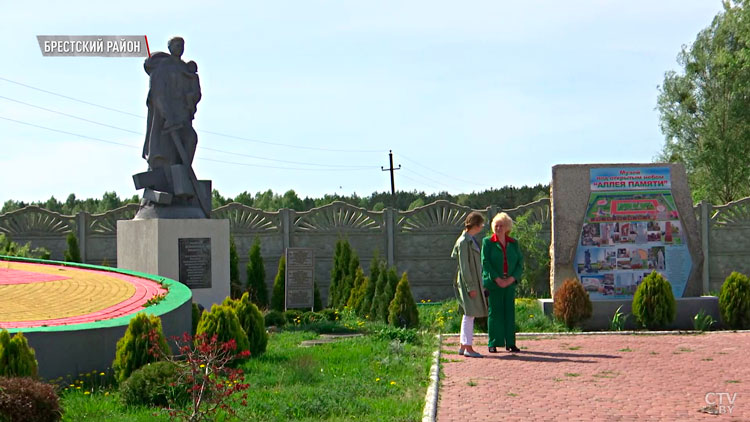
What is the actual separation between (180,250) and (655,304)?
738cm

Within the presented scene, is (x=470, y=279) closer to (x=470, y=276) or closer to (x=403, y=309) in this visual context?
(x=470, y=276)

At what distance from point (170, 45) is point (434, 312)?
6395 millimetres

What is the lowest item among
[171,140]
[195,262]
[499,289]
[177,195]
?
[499,289]

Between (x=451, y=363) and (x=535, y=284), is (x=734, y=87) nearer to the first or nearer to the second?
(x=535, y=284)

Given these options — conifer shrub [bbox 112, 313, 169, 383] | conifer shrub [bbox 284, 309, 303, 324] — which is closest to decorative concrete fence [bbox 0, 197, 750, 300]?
conifer shrub [bbox 284, 309, 303, 324]

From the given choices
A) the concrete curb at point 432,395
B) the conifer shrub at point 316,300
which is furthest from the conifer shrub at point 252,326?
the conifer shrub at point 316,300

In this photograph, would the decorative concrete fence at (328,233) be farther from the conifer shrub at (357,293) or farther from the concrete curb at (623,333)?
the concrete curb at (623,333)

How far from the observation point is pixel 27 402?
19.5 feet

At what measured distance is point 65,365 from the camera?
7777 millimetres

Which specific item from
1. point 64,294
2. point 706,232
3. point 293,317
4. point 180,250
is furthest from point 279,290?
point 706,232

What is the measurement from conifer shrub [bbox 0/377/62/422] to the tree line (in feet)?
79.7

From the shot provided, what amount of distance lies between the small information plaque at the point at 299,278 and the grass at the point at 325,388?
17.2 feet

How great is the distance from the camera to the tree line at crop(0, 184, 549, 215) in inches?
1294

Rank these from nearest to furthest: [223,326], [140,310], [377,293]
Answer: [140,310] < [223,326] < [377,293]
